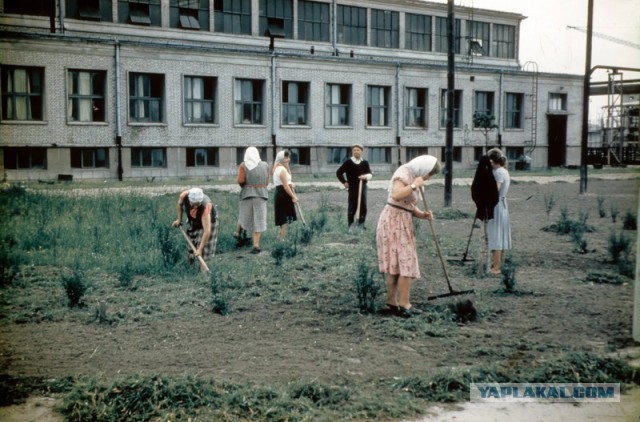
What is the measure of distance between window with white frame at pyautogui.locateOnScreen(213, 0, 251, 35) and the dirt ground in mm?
30148

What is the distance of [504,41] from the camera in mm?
48875

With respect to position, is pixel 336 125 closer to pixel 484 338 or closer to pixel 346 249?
pixel 346 249

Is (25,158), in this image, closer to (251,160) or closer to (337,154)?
(337,154)

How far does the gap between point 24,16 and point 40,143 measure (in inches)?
298

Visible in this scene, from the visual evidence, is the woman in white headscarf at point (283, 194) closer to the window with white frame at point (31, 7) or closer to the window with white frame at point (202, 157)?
the window with white frame at point (202, 157)

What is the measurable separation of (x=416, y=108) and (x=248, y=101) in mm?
11289

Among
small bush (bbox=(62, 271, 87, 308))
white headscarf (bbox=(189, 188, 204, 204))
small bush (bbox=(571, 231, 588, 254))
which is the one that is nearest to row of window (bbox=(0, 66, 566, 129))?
small bush (bbox=(571, 231, 588, 254))

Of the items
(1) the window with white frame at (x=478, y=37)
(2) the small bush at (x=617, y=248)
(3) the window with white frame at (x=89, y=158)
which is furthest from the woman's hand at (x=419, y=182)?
(1) the window with white frame at (x=478, y=37)

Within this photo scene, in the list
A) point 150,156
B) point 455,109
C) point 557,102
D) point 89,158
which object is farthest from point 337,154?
point 557,102

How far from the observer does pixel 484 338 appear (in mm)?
6355

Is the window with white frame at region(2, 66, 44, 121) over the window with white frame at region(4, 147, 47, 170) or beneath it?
over

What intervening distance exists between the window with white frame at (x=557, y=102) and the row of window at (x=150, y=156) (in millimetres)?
12030

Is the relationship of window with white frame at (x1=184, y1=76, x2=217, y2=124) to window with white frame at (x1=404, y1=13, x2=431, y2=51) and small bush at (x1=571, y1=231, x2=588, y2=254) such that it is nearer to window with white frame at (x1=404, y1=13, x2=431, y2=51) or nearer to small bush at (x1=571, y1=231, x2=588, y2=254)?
window with white frame at (x1=404, y1=13, x2=431, y2=51)

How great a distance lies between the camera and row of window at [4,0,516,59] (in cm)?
3312
